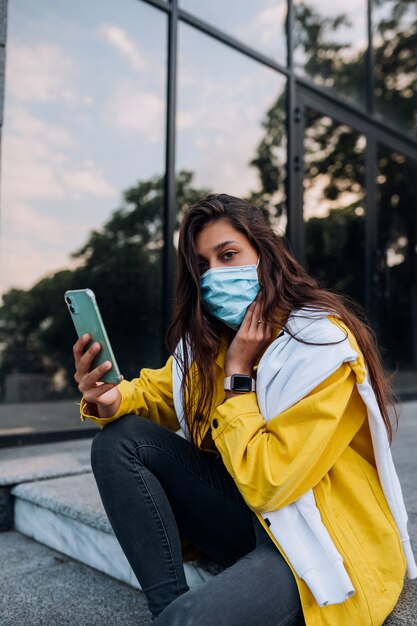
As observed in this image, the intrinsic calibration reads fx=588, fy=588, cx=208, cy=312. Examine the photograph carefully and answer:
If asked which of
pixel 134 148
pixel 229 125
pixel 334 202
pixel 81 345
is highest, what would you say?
pixel 229 125

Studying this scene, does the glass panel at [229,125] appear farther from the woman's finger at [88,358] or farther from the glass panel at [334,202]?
the woman's finger at [88,358]

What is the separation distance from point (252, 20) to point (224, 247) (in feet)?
11.5

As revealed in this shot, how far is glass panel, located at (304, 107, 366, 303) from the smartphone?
3.55m

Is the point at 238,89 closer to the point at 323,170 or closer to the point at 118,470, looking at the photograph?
the point at 323,170

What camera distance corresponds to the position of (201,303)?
1599mm

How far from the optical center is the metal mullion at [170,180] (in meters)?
3.78

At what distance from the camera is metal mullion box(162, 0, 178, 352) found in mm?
3775

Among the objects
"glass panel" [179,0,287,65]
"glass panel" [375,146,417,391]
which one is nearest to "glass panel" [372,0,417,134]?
"glass panel" [375,146,417,391]

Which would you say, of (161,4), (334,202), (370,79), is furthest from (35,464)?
(370,79)

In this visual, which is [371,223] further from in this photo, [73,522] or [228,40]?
[73,522]

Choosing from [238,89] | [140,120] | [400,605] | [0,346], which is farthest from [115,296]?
[400,605]

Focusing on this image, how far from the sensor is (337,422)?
4.03 ft

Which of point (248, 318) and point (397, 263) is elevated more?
point (397, 263)

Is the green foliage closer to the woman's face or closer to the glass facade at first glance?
the glass facade
